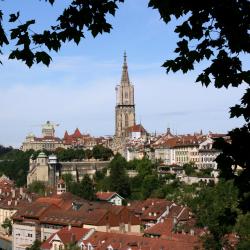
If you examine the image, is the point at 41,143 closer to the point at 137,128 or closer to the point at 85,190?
the point at 137,128

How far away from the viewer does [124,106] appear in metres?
83.3

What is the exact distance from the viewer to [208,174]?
5188cm

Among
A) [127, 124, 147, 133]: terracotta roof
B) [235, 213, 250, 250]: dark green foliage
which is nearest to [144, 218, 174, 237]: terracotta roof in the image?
[235, 213, 250, 250]: dark green foliage

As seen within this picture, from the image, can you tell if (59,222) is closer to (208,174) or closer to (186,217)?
Answer: (186,217)

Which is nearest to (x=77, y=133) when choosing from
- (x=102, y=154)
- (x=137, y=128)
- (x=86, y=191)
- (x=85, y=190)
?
(x=137, y=128)

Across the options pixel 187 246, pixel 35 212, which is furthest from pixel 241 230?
pixel 35 212

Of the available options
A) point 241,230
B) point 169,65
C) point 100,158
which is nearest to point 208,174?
point 100,158

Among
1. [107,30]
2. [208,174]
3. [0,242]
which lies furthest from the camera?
[208,174]

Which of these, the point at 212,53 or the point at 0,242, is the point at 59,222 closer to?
the point at 0,242

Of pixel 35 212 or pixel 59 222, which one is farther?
pixel 35 212

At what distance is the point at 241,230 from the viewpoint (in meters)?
25.4

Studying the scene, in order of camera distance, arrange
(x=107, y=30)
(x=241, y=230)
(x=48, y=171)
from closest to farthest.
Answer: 1. (x=107, y=30)
2. (x=241, y=230)
3. (x=48, y=171)

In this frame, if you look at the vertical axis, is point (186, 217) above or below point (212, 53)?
below

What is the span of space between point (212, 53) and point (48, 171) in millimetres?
62977
